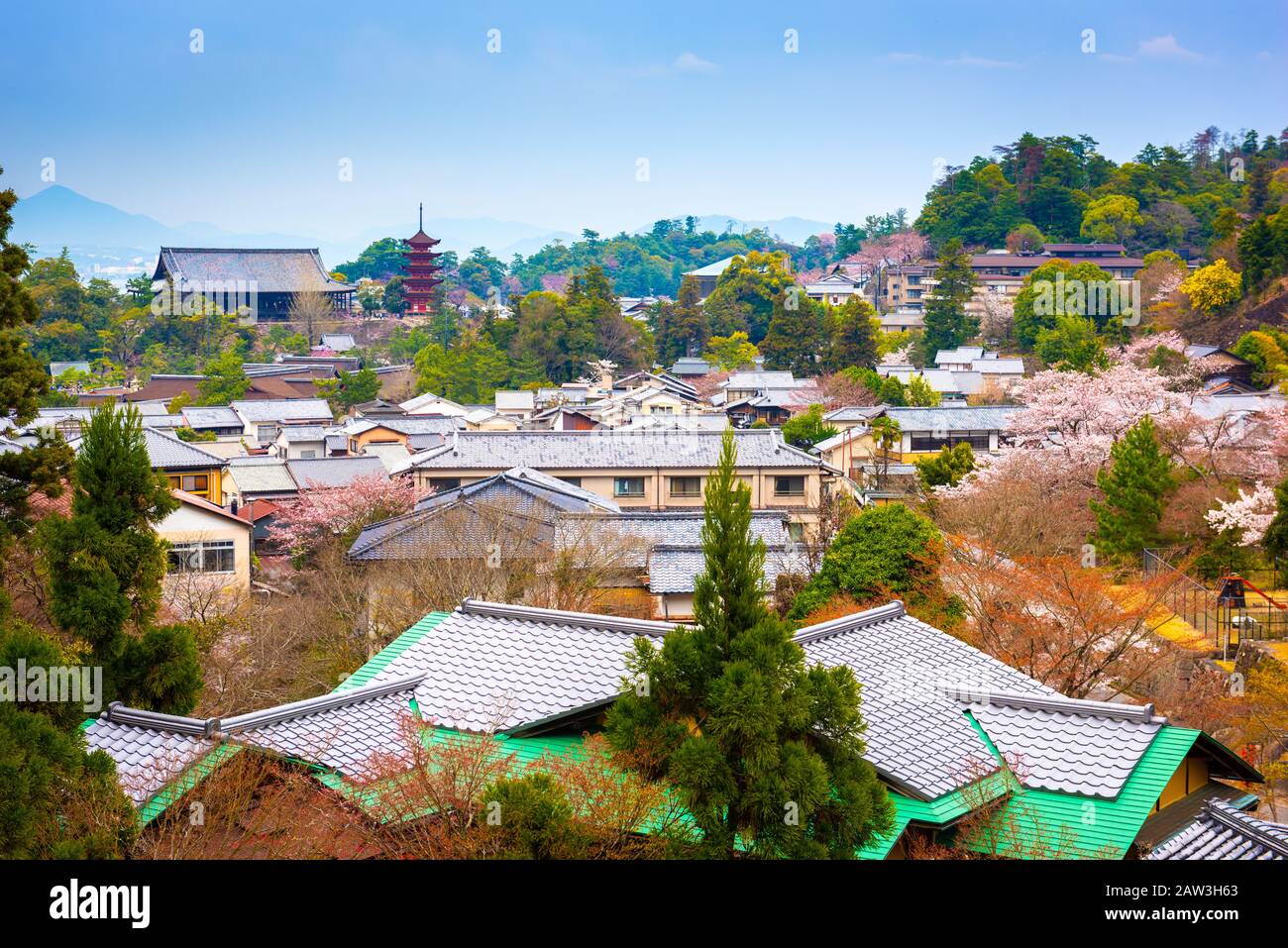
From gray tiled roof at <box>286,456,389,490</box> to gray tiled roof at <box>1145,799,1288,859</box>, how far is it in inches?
918

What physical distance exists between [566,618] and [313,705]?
2186mm

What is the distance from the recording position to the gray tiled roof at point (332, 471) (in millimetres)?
29562

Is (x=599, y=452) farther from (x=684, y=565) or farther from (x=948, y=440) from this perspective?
(x=948, y=440)

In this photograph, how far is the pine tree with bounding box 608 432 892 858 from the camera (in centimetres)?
597

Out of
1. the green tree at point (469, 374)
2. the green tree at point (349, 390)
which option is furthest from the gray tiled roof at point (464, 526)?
the green tree at point (469, 374)

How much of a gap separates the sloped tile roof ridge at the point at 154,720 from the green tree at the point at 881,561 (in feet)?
33.7

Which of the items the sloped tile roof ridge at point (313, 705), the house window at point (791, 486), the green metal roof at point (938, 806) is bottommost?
the house window at point (791, 486)

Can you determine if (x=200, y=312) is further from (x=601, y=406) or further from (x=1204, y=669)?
(x=1204, y=669)

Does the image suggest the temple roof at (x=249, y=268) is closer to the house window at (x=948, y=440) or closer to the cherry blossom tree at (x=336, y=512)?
the cherry blossom tree at (x=336, y=512)

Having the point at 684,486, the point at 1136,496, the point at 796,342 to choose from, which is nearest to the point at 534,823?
the point at 1136,496

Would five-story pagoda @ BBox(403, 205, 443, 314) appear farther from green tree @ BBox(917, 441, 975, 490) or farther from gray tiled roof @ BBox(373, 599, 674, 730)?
gray tiled roof @ BBox(373, 599, 674, 730)

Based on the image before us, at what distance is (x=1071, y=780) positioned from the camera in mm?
8070

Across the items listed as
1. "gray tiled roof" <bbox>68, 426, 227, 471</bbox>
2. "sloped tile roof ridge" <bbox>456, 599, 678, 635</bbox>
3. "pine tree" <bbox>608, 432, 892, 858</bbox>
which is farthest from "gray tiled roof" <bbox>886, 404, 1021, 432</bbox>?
"pine tree" <bbox>608, 432, 892, 858</bbox>

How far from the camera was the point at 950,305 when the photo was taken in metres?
55.4
